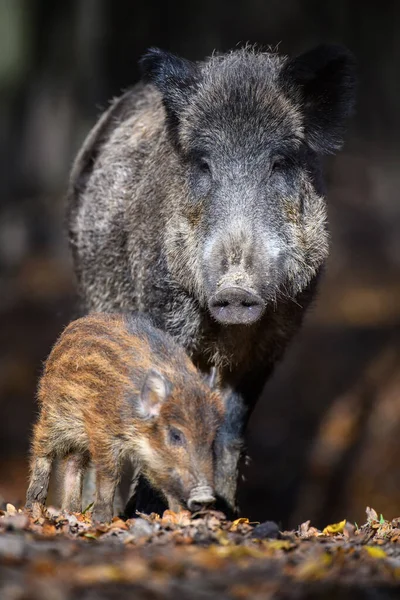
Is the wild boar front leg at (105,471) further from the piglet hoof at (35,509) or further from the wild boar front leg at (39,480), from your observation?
the wild boar front leg at (39,480)

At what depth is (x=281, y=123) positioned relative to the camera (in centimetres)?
612

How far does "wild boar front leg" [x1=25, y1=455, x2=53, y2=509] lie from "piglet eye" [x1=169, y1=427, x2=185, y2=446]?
1.08 meters

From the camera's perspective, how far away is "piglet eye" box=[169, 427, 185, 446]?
475 centimetres

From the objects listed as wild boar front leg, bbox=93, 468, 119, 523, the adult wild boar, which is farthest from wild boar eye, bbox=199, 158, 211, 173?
wild boar front leg, bbox=93, 468, 119, 523

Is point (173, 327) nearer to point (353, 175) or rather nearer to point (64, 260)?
point (64, 260)

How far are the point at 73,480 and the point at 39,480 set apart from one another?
192mm

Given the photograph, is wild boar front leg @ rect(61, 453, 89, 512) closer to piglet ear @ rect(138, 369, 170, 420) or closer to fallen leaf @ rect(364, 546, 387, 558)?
piglet ear @ rect(138, 369, 170, 420)

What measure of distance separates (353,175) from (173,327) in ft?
42.0

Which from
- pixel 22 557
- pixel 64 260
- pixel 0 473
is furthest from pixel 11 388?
pixel 22 557

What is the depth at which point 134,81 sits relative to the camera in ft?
50.1

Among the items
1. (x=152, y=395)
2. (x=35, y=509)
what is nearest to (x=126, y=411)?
(x=152, y=395)

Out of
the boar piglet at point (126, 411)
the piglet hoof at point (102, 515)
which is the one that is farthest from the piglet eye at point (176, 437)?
the piglet hoof at point (102, 515)

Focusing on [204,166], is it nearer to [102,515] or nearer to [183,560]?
[102,515]

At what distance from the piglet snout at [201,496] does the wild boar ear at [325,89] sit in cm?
258
